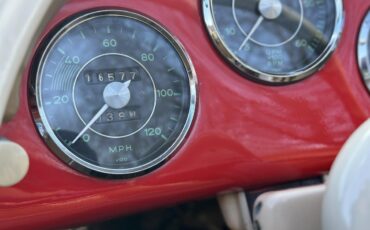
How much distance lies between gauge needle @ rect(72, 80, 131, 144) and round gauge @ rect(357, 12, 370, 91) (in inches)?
13.7

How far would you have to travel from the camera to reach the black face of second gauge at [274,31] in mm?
1109

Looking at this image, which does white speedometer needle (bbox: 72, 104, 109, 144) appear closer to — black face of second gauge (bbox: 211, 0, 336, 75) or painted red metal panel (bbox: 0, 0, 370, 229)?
painted red metal panel (bbox: 0, 0, 370, 229)

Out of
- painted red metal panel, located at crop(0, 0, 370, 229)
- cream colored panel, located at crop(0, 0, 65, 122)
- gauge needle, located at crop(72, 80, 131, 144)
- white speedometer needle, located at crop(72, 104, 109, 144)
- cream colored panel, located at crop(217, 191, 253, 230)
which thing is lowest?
cream colored panel, located at crop(217, 191, 253, 230)

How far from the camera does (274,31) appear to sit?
1.12m

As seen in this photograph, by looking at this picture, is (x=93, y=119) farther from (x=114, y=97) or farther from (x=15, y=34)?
(x=15, y=34)

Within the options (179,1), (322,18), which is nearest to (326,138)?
(322,18)

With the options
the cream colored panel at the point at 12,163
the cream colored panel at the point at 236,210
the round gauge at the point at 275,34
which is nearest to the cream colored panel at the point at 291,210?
the cream colored panel at the point at 236,210

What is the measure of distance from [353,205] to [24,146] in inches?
16.0

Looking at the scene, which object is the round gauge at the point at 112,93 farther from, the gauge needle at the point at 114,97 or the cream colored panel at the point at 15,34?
the cream colored panel at the point at 15,34

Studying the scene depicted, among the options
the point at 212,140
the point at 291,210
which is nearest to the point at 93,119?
the point at 212,140

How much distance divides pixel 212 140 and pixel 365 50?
273 mm

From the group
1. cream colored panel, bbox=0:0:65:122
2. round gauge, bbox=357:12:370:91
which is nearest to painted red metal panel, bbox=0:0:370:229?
round gauge, bbox=357:12:370:91

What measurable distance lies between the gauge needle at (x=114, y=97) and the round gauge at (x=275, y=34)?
14 cm

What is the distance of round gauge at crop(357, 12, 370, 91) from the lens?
1.16 meters
